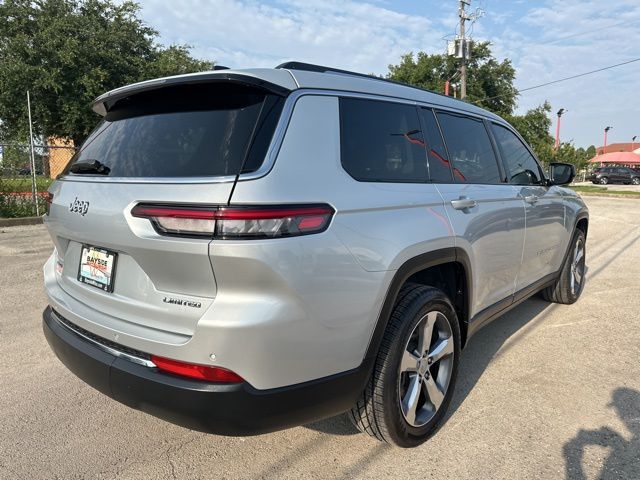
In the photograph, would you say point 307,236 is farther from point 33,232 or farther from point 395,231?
point 33,232

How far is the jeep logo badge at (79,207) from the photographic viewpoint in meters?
2.29

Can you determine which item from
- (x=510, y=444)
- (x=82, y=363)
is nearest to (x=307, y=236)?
(x=82, y=363)

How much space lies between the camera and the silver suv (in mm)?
1874

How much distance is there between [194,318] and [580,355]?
3.35 m

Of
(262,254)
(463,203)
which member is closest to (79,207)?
(262,254)

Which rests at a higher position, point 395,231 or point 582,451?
point 395,231

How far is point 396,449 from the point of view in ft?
8.68

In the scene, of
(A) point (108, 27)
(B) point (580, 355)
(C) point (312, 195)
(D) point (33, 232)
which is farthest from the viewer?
(A) point (108, 27)

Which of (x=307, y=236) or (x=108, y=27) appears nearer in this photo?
(x=307, y=236)

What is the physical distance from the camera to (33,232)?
10.2 meters

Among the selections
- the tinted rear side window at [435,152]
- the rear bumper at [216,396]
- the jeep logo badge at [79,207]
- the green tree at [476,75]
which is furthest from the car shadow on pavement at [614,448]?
the green tree at [476,75]

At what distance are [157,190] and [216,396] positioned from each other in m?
0.86

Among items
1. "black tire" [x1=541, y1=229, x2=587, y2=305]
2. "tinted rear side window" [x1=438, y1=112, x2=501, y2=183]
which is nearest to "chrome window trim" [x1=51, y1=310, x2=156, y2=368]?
"tinted rear side window" [x1=438, y1=112, x2=501, y2=183]

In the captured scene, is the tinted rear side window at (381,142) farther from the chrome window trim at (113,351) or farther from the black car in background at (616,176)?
the black car in background at (616,176)
